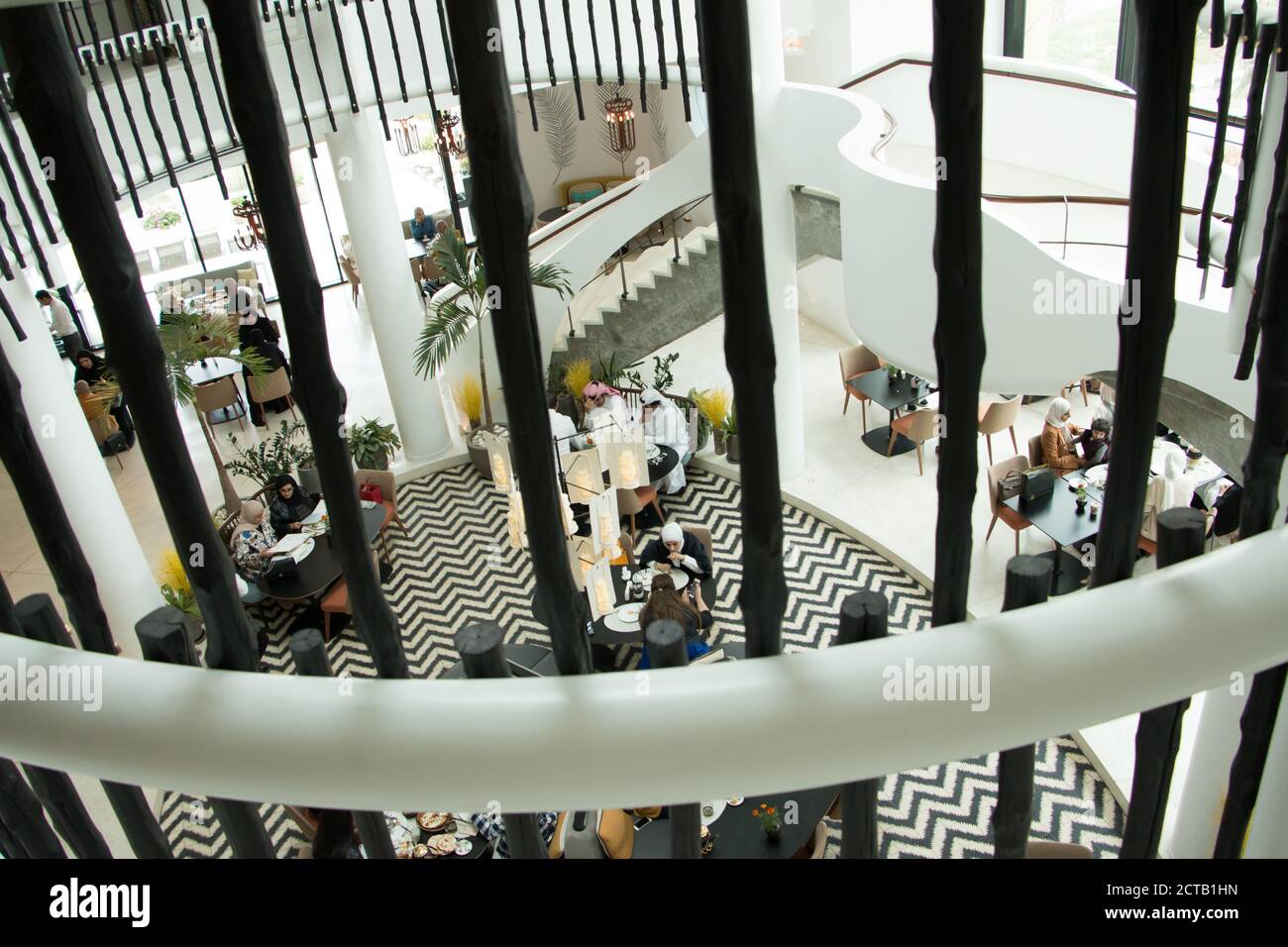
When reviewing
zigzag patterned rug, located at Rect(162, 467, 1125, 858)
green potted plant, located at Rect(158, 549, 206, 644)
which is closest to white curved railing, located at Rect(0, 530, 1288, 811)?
zigzag patterned rug, located at Rect(162, 467, 1125, 858)

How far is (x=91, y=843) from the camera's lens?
160cm

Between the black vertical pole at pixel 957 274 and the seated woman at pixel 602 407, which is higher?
the black vertical pole at pixel 957 274

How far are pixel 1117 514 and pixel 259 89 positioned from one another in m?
1.02

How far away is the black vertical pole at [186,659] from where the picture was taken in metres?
1.21

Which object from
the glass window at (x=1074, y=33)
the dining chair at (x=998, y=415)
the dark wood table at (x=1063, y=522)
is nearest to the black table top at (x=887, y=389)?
the dining chair at (x=998, y=415)

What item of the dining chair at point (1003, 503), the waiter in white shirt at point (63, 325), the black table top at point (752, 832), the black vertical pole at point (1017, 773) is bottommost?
the dining chair at point (1003, 503)

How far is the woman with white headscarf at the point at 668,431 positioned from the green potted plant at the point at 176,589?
439 cm

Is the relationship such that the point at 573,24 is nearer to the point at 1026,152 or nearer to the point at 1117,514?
the point at 1026,152

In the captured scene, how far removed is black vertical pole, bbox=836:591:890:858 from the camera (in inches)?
46.2

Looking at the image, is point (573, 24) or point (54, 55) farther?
point (573, 24)

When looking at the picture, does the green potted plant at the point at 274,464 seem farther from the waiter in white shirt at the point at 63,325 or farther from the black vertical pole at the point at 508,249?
the black vertical pole at the point at 508,249

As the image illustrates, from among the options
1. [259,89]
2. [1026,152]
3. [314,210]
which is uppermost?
[259,89]
